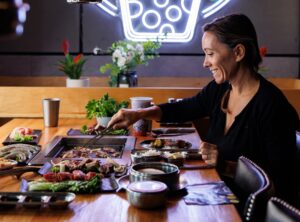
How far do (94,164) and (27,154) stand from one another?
1.53 ft

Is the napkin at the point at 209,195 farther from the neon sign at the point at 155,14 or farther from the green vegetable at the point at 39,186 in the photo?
the neon sign at the point at 155,14

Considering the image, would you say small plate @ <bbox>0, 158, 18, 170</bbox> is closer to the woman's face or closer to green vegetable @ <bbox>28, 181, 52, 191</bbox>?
green vegetable @ <bbox>28, 181, 52, 191</bbox>

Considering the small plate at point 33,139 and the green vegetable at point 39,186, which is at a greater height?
the green vegetable at point 39,186

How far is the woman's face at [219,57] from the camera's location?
240cm

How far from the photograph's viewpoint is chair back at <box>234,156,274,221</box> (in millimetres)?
1342

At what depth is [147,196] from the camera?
1490 millimetres

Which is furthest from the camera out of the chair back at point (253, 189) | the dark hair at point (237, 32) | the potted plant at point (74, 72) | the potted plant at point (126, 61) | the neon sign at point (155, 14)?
the neon sign at point (155, 14)

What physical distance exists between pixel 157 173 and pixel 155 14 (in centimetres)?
380

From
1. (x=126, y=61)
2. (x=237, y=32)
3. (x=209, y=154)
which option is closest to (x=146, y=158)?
(x=209, y=154)

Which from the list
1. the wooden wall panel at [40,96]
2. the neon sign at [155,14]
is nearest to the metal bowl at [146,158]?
the wooden wall panel at [40,96]

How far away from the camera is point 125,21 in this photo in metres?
5.26

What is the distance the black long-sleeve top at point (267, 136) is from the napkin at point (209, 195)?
46 cm

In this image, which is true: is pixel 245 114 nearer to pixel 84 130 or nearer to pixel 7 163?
pixel 84 130

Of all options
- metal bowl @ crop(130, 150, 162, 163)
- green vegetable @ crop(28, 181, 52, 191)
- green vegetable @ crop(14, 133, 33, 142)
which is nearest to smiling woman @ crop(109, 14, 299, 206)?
metal bowl @ crop(130, 150, 162, 163)
